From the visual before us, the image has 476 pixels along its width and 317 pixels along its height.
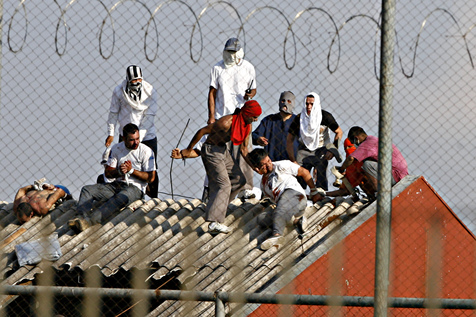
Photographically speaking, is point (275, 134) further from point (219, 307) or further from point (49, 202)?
point (219, 307)

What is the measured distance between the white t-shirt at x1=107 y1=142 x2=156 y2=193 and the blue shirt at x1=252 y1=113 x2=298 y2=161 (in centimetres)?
114

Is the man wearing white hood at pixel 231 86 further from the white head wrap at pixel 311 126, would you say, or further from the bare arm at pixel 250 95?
the white head wrap at pixel 311 126

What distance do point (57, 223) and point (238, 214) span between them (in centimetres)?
211

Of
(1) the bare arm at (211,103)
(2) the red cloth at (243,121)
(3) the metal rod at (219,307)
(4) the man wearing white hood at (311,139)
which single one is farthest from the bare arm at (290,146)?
(3) the metal rod at (219,307)

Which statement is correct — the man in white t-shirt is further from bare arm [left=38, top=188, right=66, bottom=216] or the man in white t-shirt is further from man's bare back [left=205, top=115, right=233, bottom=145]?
man's bare back [left=205, top=115, right=233, bottom=145]

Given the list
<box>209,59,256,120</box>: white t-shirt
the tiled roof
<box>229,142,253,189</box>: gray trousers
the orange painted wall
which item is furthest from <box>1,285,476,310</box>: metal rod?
<box>209,59,256,120</box>: white t-shirt

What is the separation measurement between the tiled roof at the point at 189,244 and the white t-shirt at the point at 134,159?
1.27 ft

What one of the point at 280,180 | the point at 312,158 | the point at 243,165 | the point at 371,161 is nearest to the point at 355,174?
the point at 371,161

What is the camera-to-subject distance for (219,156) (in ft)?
26.5

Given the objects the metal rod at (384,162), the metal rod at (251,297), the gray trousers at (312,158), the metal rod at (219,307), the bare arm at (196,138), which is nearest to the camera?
the metal rod at (384,162)

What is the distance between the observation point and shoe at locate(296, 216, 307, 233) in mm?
7800

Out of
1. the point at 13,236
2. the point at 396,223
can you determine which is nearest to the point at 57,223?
the point at 13,236

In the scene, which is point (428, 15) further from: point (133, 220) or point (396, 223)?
point (133, 220)

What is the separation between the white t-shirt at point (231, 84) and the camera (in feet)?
28.2
